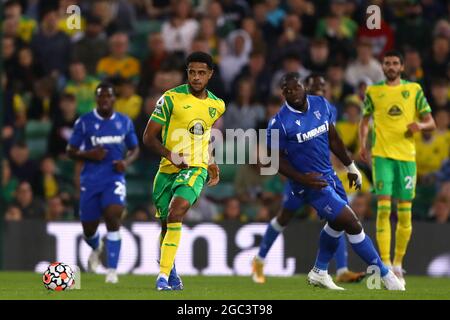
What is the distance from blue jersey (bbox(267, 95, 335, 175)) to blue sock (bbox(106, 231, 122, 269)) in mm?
3122

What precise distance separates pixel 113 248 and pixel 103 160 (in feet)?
3.50

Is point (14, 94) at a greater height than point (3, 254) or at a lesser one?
greater

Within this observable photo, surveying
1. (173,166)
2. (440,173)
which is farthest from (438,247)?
(173,166)

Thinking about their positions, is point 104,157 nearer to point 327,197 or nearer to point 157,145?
point 157,145

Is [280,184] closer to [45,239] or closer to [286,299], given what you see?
[45,239]

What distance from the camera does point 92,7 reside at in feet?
62.9

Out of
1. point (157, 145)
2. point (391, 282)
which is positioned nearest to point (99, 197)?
point (157, 145)

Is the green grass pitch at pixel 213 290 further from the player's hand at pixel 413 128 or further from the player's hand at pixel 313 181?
the player's hand at pixel 413 128

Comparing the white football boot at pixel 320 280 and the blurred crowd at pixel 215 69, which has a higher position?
the blurred crowd at pixel 215 69

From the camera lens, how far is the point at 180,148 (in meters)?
10.8

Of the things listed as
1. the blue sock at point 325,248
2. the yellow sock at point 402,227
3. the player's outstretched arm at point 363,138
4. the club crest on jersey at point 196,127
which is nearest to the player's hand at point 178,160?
the club crest on jersey at point 196,127

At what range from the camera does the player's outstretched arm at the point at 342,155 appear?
1112 cm

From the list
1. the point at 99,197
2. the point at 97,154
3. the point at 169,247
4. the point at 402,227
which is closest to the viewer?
the point at 169,247

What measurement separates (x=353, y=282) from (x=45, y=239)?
4.75 metres
